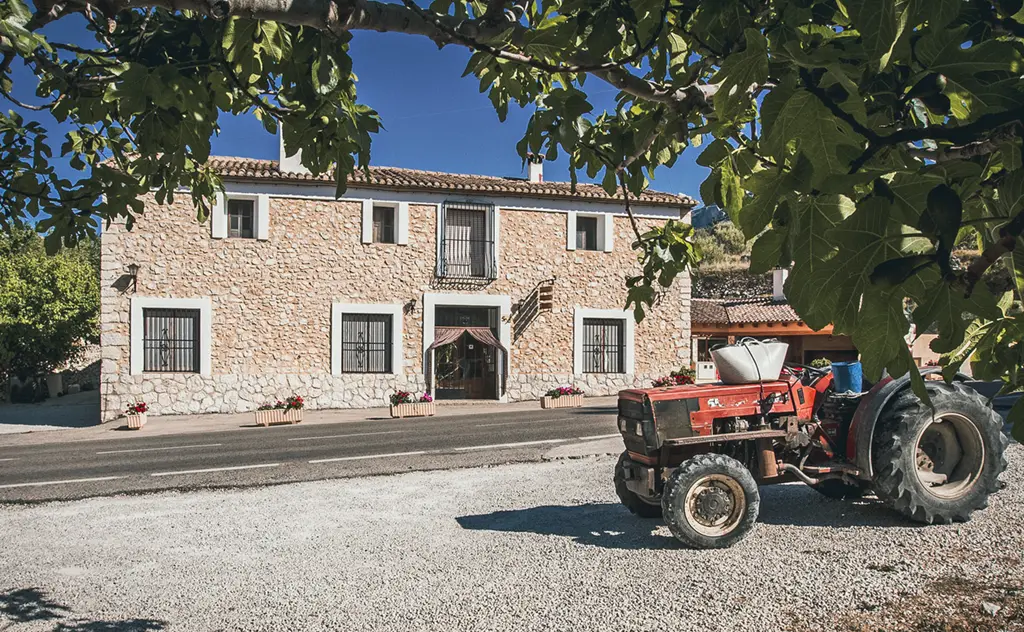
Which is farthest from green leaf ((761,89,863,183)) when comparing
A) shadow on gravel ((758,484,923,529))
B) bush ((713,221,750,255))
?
bush ((713,221,750,255))

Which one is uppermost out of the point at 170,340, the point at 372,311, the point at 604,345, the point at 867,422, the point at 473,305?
the point at 473,305

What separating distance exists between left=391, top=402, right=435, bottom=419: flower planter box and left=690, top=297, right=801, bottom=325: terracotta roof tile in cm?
1244

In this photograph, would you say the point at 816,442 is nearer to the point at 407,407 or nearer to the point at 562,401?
the point at 407,407

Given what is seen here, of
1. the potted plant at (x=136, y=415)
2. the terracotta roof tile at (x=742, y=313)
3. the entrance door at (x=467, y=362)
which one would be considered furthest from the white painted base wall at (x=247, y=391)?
the terracotta roof tile at (x=742, y=313)

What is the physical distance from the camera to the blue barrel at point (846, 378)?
6.25 metres

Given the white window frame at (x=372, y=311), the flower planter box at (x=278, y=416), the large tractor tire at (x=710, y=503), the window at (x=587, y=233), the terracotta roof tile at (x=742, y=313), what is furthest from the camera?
the terracotta roof tile at (x=742, y=313)

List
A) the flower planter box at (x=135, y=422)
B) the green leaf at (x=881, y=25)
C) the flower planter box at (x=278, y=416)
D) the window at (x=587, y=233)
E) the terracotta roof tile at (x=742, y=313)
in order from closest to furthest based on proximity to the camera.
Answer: the green leaf at (x=881, y=25) → the flower planter box at (x=135, y=422) → the flower planter box at (x=278, y=416) → the window at (x=587, y=233) → the terracotta roof tile at (x=742, y=313)

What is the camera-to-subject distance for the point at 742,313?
90.3ft

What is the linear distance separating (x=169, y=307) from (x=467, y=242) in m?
7.99

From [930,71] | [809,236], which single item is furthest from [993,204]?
[809,236]

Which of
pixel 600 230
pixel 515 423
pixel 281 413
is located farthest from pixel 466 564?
pixel 600 230

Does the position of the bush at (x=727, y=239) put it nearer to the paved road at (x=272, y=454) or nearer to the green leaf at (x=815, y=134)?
the paved road at (x=272, y=454)

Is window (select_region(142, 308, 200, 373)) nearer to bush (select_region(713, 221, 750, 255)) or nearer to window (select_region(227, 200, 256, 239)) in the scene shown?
window (select_region(227, 200, 256, 239))

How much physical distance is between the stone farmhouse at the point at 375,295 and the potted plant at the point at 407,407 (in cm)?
208
